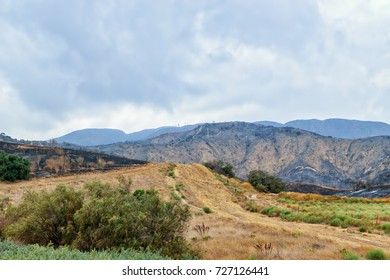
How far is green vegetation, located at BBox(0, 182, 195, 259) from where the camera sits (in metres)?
8.72

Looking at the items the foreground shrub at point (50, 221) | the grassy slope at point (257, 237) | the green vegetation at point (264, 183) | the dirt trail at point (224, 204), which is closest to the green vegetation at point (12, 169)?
the grassy slope at point (257, 237)

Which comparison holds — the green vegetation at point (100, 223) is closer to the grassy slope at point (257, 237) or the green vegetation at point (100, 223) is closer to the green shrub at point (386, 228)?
the grassy slope at point (257, 237)

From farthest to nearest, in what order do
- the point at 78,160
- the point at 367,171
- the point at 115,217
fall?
the point at 367,171 → the point at 78,160 → the point at 115,217

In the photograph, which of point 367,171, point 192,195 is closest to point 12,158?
point 192,195

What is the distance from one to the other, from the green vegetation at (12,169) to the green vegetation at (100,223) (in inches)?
830

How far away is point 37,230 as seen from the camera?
936cm

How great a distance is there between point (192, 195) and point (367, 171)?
310ft

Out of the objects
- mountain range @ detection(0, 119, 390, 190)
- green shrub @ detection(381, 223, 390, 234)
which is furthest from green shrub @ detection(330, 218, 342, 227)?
mountain range @ detection(0, 119, 390, 190)

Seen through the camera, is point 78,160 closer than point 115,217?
No

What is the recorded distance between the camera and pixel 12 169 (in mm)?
30062

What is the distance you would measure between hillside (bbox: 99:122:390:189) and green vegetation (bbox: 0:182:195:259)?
330 feet

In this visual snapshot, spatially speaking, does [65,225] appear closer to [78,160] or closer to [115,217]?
[115,217]

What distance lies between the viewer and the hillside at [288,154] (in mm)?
112750

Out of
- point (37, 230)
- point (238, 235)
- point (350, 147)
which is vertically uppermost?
point (350, 147)
